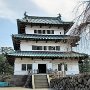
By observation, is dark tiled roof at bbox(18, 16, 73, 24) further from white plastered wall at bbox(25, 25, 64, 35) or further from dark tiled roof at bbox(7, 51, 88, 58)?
dark tiled roof at bbox(7, 51, 88, 58)

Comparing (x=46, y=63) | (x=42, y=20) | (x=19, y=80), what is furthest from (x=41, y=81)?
(x=42, y=20)

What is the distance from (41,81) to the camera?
27.3 m

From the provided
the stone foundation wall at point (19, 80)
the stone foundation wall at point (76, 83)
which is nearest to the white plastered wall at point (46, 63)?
the stone foundation wall at point (19, 80)

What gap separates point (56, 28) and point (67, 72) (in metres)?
7.21

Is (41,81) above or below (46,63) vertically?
below

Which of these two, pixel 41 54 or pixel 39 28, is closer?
pixel 41 54

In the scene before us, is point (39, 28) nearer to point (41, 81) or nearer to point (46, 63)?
point (46, 63)

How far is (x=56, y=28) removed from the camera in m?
37.1

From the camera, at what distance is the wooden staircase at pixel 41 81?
83.3 feet

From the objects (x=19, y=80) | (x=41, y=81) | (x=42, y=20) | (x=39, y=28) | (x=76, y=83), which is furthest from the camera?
(x=42, y=20)

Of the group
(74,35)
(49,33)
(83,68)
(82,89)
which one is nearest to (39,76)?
(49,33)

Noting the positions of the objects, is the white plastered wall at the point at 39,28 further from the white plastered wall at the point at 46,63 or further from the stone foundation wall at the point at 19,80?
the stone foundation wall at the point at 19,80

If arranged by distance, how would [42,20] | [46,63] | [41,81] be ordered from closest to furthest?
1. [41,81]
2. [46,63]
3. [42,20]

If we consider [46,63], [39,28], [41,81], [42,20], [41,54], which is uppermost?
[42,20]
